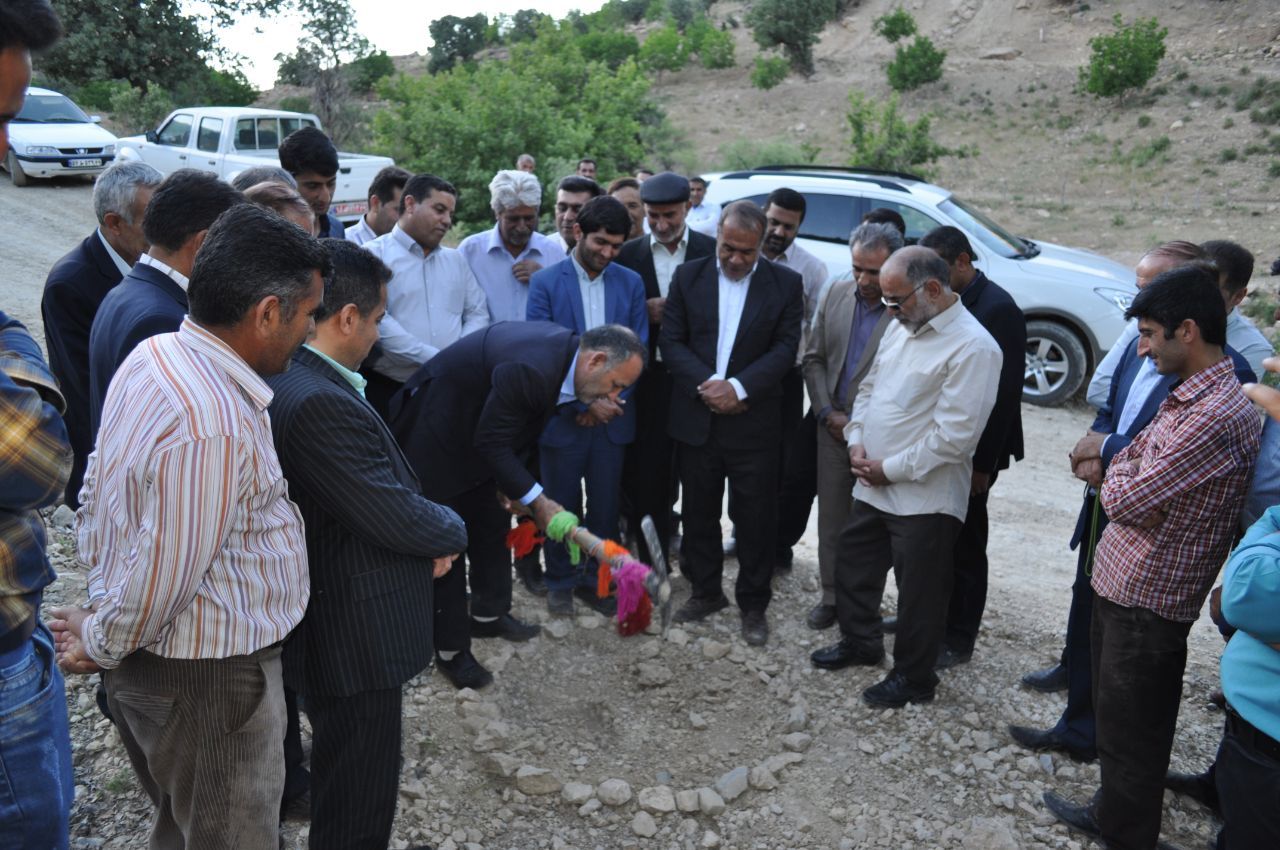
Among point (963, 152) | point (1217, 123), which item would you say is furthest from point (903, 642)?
point (1217, 123)

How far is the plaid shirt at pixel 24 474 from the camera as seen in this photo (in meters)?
1.64

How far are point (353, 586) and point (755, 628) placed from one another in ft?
8.48

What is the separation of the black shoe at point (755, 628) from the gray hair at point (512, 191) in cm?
244

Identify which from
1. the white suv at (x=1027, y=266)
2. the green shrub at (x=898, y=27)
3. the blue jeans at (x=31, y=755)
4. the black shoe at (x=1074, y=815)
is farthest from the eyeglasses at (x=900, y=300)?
the green shrub at (x=898, y=27)

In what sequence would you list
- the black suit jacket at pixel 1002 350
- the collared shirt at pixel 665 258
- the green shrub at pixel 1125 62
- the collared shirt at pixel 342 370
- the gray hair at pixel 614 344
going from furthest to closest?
the green shrub at pixel 1125 62, the collared shirt at pixel 665 258, the black suit jacket at pixel 1002 350, the gray hair at pixel 614 344, the collared shirt at pixel 342 370

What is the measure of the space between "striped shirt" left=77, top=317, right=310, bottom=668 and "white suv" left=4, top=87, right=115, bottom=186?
15.2 metres

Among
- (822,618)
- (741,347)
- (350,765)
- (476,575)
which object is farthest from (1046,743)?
(350,765)

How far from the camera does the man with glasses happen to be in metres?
3.67

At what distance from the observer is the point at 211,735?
2.09 meters

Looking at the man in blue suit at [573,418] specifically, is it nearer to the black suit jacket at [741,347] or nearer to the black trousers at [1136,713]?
the black suit jacket at [741,347]

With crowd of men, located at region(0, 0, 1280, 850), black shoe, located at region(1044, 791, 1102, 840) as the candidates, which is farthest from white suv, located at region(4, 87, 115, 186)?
black shoe, located at region(1044, 791, 1102, 840)

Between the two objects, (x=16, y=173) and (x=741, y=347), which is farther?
(x=16, y=173)

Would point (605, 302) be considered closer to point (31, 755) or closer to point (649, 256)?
point (649, 256)

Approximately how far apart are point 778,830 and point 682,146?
2536 cm
